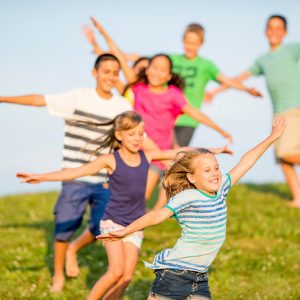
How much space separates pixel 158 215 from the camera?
19.8 feet

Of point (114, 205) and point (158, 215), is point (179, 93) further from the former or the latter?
point (158, 215)

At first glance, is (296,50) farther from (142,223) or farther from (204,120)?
(142,223)

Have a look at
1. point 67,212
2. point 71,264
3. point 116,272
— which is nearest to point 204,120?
point 67,212

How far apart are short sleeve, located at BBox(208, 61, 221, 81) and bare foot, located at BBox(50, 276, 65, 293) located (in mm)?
5242

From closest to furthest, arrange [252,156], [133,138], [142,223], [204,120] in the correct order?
[142,223]
[252,156]
[133,138]
[204,120]

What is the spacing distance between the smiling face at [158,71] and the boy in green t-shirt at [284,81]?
11.5ft

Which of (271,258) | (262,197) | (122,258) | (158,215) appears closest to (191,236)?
(158,215)

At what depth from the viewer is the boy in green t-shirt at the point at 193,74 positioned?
1281cm

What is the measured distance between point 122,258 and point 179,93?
394cm

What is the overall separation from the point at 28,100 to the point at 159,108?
2795 millimetres

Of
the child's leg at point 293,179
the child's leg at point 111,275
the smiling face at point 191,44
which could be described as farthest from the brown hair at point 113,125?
the child's leg at point 293,179

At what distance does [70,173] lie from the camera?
7.63 m

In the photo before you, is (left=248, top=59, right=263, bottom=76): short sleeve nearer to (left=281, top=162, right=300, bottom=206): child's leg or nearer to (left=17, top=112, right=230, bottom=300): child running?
(left=281, top=162, right=300, bottom=206): child's leg

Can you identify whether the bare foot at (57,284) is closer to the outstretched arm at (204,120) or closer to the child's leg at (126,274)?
the child's leg at (126,274)
